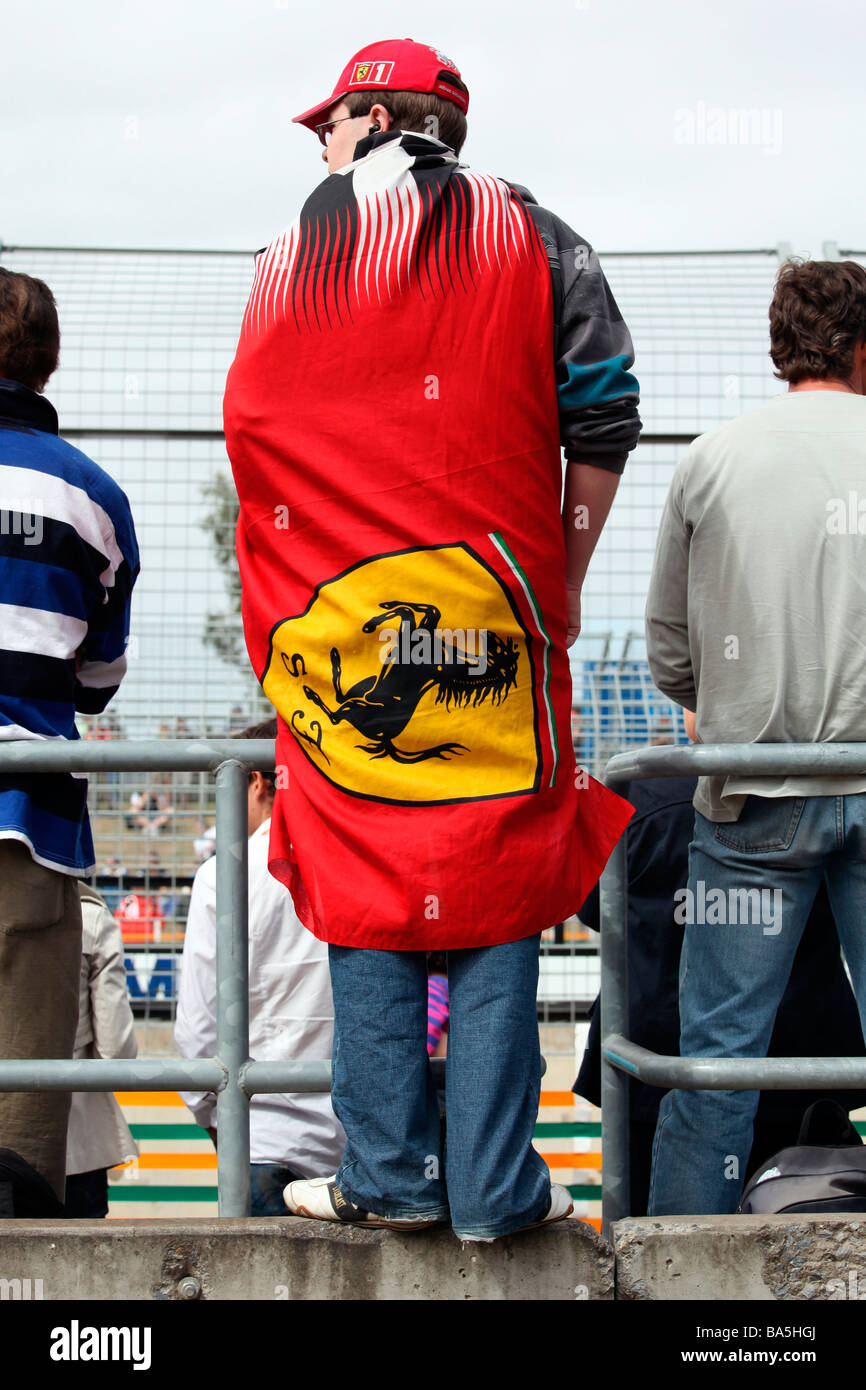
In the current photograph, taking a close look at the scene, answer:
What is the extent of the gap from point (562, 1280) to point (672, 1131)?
452mm

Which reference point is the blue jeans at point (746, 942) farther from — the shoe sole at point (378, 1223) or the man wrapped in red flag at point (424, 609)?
the shoe sole at point (378, 1223)

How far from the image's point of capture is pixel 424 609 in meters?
2.12

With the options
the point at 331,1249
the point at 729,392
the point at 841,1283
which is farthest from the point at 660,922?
the point at 729,392

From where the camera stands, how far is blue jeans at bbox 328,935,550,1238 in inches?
83.0

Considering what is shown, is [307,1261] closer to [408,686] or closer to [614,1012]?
[614,1012]

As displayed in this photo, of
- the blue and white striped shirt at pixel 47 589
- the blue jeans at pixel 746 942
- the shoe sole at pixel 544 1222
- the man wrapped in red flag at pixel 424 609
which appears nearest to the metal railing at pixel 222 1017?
the blue and white striped shirt at pixel 47 589

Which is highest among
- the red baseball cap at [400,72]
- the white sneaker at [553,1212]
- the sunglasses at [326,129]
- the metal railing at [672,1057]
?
the red baseball cap at [400,72]

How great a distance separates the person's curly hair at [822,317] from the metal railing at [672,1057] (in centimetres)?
82

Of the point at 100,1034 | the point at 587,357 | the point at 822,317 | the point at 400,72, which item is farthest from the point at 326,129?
the point at 100,1034

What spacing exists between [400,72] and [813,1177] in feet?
6.53

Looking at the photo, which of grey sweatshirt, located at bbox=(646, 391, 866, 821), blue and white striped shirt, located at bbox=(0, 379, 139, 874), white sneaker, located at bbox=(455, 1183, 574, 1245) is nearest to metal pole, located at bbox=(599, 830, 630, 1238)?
grey sweatshirt, located at bbox=(646, 391, 866, 821)

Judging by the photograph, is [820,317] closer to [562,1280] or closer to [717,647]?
[717,647]

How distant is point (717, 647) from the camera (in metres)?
2.72

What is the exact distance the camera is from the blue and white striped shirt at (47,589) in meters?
2.62
